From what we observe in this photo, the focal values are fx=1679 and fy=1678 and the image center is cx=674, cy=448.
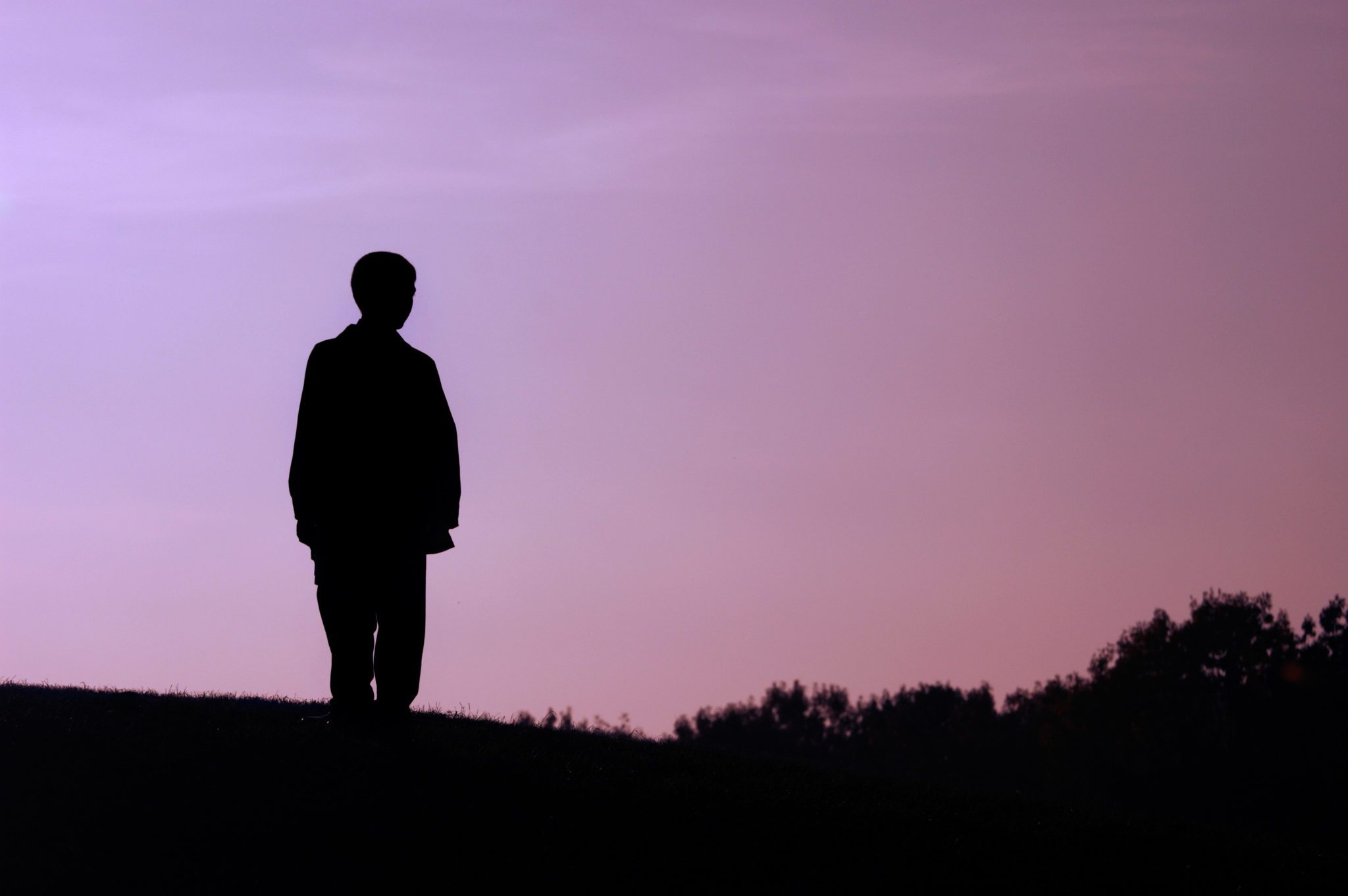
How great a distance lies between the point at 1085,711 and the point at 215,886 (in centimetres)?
9981

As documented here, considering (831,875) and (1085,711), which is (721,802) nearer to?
(831,875)

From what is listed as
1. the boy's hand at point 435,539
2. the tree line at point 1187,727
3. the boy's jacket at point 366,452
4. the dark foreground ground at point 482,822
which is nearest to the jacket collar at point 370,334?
the boy's jacket at point 366,452

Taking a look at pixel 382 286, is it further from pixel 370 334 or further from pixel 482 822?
pixel 482 822

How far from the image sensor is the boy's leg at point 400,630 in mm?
13234

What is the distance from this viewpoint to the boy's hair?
13.1m

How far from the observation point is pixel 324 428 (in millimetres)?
13211

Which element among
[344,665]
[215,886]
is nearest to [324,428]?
[344,665]

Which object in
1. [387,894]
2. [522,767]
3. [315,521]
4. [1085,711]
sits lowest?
[387,894]

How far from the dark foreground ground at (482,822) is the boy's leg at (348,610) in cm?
70

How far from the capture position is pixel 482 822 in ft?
41.1

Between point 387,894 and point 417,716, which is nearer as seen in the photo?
point 387,894

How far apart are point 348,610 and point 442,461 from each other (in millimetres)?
1395

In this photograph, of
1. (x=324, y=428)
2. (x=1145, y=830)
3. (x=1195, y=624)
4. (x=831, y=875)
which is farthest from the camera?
(x=1195, y=624)

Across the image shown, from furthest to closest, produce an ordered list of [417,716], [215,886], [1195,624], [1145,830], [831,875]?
1. [1195,624]
2. [417,716]
3. [1145,830]
4. [831,875]
5. [215,886]
